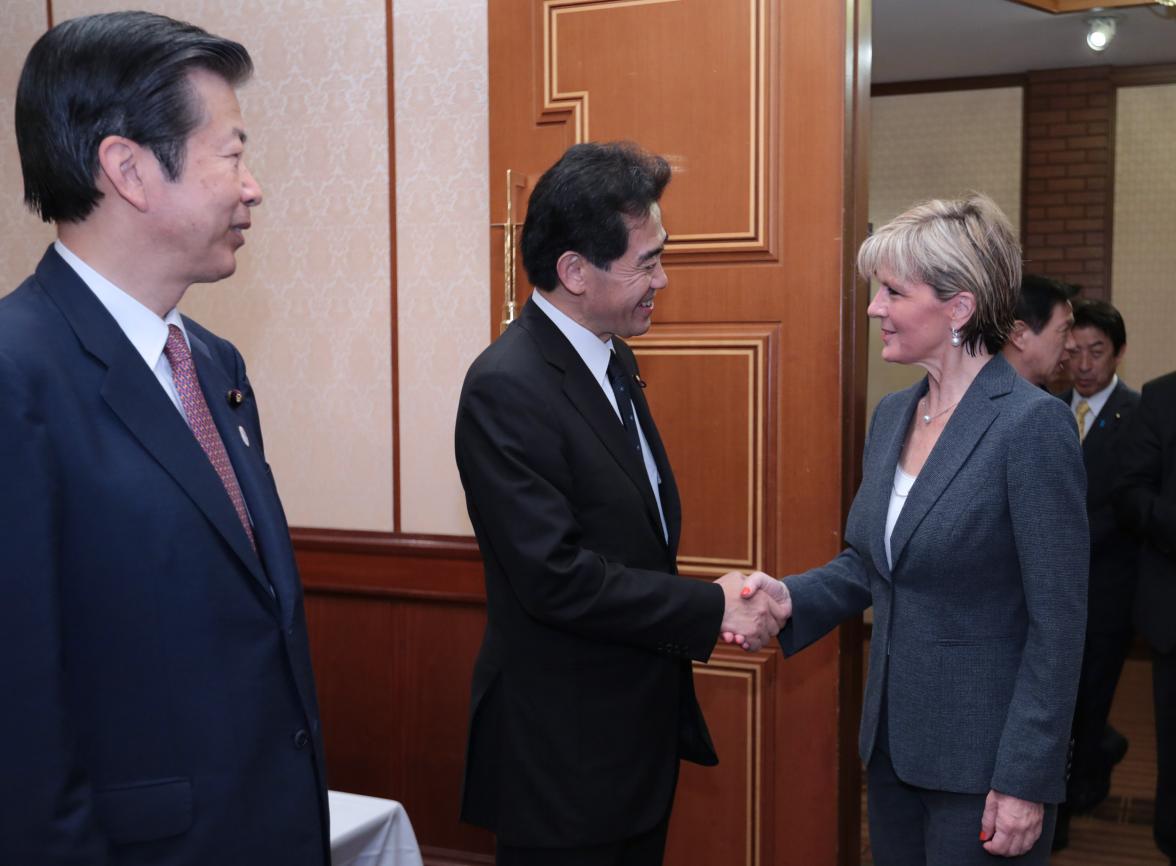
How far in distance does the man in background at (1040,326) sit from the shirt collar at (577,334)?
51.6 inches

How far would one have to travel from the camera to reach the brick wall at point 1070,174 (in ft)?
25.1

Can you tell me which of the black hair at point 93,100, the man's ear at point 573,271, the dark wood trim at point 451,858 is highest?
the black hair at point 93,100

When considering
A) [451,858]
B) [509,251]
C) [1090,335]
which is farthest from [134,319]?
[1090,335]

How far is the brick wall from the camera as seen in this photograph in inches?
301

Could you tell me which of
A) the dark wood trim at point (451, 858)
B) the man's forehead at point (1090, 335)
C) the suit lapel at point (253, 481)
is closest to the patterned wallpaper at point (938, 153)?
the man's forehead at point (1090, 335)

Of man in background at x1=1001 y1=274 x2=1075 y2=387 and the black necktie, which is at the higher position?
man in background at x1=1001 y1=274 x2=1075 y2=387

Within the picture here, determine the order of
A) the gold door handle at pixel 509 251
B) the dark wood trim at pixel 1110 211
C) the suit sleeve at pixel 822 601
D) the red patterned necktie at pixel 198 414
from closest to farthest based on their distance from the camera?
the red patterned necktie at pixel 198 414, the suit sleeve at pixel 822 601, the gold door handle at pixel 509 251, the dark wood trim at pixel 1110 211

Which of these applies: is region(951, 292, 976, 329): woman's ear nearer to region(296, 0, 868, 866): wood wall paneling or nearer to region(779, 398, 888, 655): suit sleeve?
region(779, 398, 888, 655): suit sleeve

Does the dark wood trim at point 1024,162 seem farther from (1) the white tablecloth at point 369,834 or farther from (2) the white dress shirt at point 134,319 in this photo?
(2) the white dress shirt at point 134,319

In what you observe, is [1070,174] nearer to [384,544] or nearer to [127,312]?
[384,544]

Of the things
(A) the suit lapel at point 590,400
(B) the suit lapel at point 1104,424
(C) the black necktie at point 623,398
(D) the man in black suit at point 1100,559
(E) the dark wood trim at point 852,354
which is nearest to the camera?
(A) the suit lapel at point 590,400

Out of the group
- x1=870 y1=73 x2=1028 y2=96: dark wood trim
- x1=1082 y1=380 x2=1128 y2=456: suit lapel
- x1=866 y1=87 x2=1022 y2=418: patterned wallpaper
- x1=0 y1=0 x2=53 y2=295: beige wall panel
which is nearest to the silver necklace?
x1=1082 y1=380 x2=1128 y2=456: suit lapel

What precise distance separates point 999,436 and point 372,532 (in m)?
2.23

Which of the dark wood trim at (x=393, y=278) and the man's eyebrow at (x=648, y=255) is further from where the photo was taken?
the dark wood trim at (x=393, y=278)
